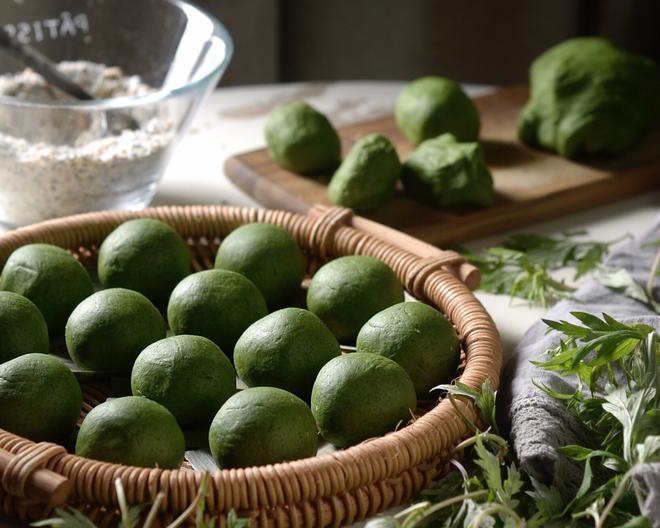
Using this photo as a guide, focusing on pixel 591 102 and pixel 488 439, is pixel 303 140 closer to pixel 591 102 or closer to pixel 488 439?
pixel 591 102

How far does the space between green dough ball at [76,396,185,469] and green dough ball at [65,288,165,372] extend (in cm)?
16

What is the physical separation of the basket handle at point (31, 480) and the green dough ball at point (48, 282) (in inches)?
13.0

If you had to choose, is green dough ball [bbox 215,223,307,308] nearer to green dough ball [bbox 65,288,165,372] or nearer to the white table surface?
green dough ball [bbox 65,288,165,372]

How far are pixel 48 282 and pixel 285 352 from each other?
1.04ft

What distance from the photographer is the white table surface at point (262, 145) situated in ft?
4.77

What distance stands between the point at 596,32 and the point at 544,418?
7.70 feet

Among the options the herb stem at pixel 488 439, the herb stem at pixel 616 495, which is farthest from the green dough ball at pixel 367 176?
the herb stem at pixel 616 495

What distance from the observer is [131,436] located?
2.98 feet

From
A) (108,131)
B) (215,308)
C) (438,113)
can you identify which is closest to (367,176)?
(438,113)

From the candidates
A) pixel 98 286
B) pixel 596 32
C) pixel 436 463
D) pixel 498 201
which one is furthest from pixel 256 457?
pixel 596 32

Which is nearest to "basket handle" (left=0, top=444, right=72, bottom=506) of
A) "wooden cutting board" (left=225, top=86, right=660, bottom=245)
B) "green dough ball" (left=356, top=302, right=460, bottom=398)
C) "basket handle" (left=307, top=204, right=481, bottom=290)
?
"green dough ball" (left=356, top=302, right=460, bottom=398)

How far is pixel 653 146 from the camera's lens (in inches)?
75.7

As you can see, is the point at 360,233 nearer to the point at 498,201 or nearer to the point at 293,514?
the point at 498,201

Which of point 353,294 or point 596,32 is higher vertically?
point 353,294
